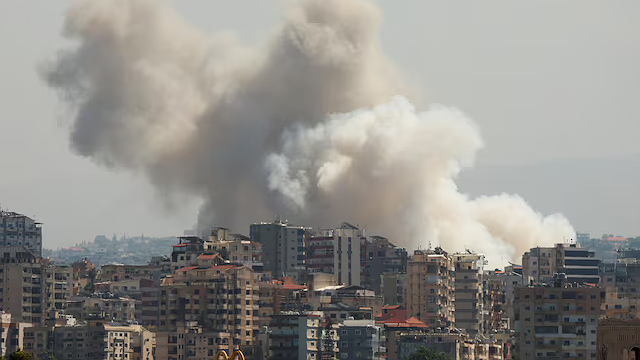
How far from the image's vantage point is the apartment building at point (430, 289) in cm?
10675

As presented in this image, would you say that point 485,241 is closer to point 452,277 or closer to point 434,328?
point 452,277

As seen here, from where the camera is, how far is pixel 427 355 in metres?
89.8

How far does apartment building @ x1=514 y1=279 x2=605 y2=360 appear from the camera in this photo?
261 feet

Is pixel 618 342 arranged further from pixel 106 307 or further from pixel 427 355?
pixel 106 307

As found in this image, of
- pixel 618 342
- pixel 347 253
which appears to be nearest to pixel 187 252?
pixel 347 253

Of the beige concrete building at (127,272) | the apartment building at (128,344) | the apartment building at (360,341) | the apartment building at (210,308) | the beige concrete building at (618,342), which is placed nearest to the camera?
the beige concrete building at (618,342)

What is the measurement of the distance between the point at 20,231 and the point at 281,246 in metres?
23.5

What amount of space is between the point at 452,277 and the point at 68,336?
25958mm

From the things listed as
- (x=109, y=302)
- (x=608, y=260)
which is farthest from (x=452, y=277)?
(x=109, y=302)

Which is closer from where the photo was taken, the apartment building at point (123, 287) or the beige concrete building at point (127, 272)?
the apartment building at point (123, 287)

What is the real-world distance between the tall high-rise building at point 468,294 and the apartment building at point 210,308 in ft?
53.9

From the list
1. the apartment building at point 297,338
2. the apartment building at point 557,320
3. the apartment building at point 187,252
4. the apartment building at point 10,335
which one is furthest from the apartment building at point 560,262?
the apartment building at point 10,335

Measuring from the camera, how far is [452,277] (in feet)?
364

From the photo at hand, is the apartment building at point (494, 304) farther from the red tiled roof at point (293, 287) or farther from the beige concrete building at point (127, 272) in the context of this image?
the beige concrete building at point (127, 272)
